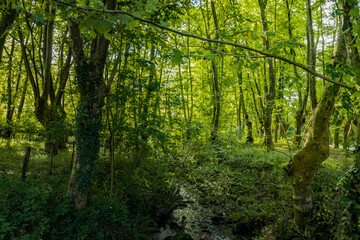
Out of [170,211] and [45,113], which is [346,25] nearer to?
[170,211]

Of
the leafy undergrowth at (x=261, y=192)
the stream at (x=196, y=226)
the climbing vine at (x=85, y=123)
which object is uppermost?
the climbing vine at (x=85, y=123)

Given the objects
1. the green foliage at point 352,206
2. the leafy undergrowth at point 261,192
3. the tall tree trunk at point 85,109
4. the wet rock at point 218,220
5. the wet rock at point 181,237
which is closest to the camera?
the green foliage at point 352,206

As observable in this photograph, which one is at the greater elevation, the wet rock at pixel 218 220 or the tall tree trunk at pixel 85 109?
the tall tree trunk at pixel 85 109

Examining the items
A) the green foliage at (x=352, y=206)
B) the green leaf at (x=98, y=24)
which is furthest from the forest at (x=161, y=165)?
the green leaf at (x=98, y=24)

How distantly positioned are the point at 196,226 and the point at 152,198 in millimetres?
1681

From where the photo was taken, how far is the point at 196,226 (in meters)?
6.38

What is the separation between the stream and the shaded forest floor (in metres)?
0.08

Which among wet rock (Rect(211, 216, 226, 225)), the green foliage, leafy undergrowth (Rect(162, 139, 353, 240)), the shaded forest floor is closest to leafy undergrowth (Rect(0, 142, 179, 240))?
the shaded forest floor

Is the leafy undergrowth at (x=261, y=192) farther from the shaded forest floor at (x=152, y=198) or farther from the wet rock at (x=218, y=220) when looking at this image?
the wet rock at (x=218, y=220)

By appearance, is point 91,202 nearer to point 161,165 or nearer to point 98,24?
point 161,165

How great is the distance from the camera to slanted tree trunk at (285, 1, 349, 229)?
3781 millimetres

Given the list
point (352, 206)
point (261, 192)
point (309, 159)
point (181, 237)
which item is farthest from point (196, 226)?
point (352, 206)

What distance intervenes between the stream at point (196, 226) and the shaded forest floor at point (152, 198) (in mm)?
82

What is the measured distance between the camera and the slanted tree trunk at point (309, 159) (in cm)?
378
